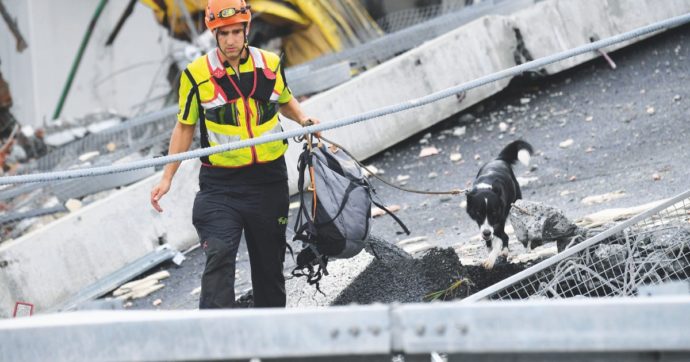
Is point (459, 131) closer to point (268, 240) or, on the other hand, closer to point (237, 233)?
point (268, 240)

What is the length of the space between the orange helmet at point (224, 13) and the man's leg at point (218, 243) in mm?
827

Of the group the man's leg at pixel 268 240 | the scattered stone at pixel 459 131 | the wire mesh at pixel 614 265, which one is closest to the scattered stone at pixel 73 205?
the scattered stone at pixel 459 131

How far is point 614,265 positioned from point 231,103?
2.14m

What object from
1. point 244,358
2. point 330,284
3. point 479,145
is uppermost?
point 244,358

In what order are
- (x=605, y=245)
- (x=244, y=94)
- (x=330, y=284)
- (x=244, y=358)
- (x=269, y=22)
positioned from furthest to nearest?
(x=269, y=22) < (x=330, y=284) < (x=605, y=245) < (x=244, y=94) < (x=244, y=358)

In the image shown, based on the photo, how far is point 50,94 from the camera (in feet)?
56.3

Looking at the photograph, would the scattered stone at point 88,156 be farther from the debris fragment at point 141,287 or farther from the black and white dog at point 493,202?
the black and white dog at point 493,202

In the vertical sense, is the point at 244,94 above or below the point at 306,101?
above

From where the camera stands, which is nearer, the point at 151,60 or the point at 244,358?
the point at 244,358

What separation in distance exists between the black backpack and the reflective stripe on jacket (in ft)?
0.77

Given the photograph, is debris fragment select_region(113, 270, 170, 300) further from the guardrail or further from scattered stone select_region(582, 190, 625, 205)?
the guardrail

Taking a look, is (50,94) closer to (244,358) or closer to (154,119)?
(154,119)

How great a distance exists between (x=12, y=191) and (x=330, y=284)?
4.30 m

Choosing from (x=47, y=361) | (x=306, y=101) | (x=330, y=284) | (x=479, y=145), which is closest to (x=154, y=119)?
(x=306, y=101)
